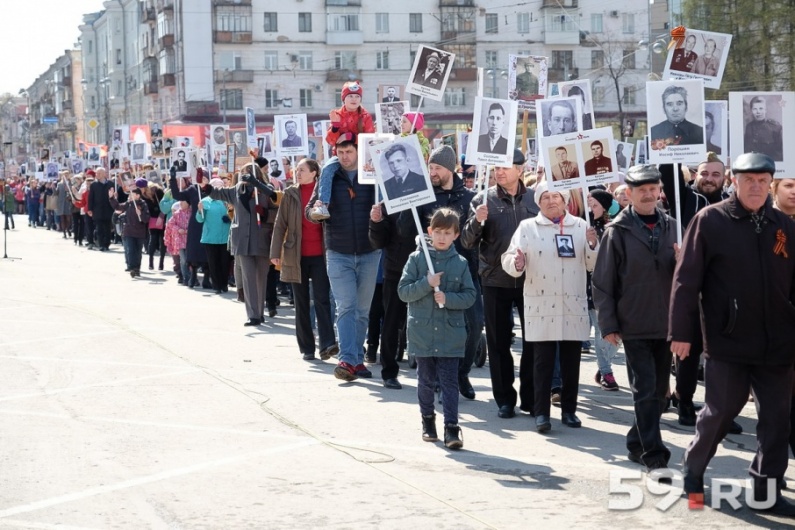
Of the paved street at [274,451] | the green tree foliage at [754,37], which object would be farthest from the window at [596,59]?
the paved street at [274,451]

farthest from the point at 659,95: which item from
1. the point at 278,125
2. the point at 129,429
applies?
the point at 278,125

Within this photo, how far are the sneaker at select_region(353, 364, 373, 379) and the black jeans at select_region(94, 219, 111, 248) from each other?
21.8 m

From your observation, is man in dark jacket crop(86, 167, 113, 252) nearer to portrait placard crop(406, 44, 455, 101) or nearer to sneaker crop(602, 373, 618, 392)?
portrait placard crop(406, 44, 455, 101)

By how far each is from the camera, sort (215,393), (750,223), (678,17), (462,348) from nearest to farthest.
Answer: (750,223), (462,348), (215,393), (678,17)

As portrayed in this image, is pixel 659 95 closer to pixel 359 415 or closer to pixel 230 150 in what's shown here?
pixel 359 415

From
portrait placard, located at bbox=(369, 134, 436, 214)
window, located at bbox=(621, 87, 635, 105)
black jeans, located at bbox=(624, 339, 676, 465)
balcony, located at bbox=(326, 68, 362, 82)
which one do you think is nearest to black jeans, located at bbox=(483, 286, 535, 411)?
portrait placard, located at bbox=(369, 134, 436, 214)

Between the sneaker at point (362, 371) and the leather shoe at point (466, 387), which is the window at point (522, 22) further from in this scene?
the leather shoe at point (466, 387)

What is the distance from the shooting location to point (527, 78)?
52.7 feet

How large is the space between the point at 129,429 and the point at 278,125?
12065mm

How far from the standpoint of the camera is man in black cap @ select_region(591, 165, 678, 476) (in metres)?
7.75

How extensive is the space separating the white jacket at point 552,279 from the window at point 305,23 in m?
82.6

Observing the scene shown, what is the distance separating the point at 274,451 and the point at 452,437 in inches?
46.2

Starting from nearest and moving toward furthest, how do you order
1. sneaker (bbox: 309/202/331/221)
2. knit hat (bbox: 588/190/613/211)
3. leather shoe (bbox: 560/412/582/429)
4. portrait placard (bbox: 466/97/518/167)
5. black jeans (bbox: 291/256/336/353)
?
leather shoe (bbox: 560/412/582/429), portrait placard (bbox: 466/97/518/167), knit hat (bbox: 588/190/613/211), sneaker (bbox: 309/202/331/221), black jeans (bbox: 291/256/336/353)

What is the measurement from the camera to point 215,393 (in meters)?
10.7
